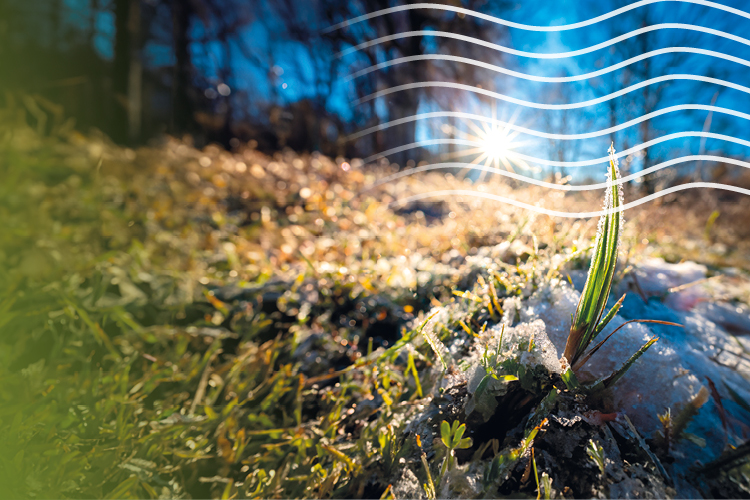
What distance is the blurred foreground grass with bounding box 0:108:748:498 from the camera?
0.94m

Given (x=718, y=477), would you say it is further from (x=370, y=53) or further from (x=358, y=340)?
(x=370, y=53)

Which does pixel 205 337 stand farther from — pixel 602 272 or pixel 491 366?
pixel 602 272

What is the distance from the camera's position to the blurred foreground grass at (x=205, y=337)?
936 millimetres

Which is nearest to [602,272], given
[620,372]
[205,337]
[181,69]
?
[620,372]

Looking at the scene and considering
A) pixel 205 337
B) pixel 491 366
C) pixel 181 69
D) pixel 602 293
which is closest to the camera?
pixel 602 293

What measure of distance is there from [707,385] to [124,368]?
1.66 metres

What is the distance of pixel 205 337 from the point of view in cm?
153

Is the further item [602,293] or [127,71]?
[127,71]

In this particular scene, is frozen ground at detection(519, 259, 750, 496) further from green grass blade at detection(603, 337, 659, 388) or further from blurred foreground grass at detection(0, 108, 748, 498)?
blurred foreground grass at detection(0, 108, 748, 498)
